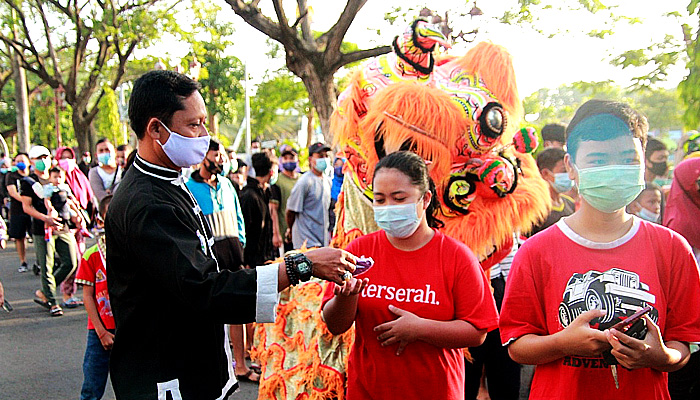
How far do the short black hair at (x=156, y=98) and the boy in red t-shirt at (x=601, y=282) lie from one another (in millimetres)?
1280

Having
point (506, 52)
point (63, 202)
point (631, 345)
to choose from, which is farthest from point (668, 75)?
point (631, 345)

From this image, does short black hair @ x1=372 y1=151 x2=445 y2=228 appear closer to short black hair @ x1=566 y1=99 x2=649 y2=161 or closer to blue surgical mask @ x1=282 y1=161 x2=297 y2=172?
short black hair @ x1=566 y1=99 x2=649 y2=161

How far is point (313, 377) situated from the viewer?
10.2 feet

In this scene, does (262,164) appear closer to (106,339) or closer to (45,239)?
(45,239)

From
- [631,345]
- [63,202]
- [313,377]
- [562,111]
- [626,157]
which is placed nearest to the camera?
[631,345]

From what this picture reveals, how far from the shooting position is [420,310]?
8.01 ft

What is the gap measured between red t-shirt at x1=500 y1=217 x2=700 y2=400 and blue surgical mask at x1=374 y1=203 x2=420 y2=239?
649mm

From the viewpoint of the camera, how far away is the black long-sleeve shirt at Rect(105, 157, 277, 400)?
2006 millimetres

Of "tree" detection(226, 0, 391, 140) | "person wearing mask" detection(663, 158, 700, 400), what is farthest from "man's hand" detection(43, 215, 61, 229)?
"person wearing mask" detection(663, 158, 700, 400)

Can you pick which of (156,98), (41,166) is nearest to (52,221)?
(41,166)

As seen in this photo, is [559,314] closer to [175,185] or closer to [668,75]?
[175,185]

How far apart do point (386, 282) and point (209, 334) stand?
71cm

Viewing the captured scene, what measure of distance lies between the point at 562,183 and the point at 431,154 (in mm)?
2154

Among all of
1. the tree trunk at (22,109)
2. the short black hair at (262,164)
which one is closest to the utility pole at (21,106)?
the tree trunk at (22,109)
